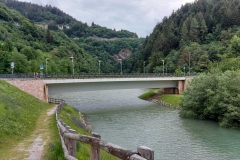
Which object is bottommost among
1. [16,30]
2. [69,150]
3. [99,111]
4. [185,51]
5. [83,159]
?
[99,111]

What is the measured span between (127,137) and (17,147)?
16.9m

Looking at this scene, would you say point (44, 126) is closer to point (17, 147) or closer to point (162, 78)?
point (17, 147)

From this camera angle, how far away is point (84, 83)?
6091 cm

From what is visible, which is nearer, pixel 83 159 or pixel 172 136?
pixel 83 159

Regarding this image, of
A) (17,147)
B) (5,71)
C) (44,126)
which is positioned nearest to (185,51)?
(5,71)

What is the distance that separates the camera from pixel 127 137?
103ft

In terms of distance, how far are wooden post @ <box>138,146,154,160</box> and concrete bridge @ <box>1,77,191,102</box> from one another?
4805cm

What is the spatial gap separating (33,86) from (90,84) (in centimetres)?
1405

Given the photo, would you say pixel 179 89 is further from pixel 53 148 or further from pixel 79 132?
pixel 53 148

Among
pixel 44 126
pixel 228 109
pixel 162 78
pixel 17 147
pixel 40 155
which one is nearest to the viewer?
pixel 40 155

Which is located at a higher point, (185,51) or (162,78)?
(185,51)

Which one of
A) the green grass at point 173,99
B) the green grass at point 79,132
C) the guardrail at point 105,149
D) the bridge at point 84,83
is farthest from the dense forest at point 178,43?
the guardrail at point 105,149

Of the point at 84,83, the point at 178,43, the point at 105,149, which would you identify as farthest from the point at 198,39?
the point at 105,149

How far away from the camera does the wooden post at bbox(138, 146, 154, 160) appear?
4797 mm
